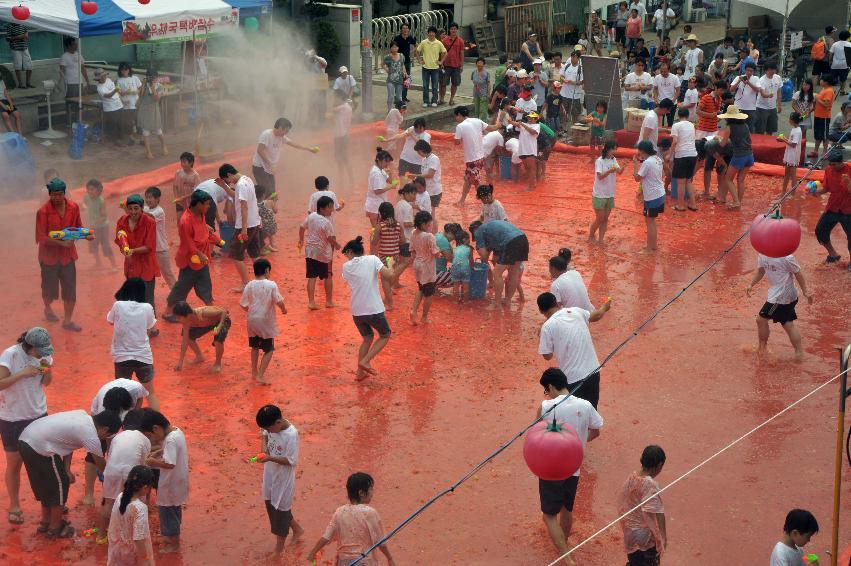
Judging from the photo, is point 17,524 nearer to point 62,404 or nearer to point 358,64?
point 62,404

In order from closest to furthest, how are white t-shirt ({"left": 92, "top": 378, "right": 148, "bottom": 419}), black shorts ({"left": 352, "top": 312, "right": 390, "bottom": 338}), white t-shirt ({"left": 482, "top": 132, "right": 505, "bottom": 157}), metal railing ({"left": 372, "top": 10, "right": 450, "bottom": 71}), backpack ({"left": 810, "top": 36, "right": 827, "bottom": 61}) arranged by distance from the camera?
white t-shirt ({"left": 92, "top": 378, "right": 148, "bottom": 419}) → black shorts ({"left": 352, "top": 312, "right": 390, "bottom": 338}) → white t-shirt ({"left": 482, "top": 132, "right": 505, "bottom": 157}) → backpack ({"left": 810, "top": 36, "right": 827, "bottom": 61}) → metal railing ({"left": 372, "top": 10, "right": 450, "bottom": 71})

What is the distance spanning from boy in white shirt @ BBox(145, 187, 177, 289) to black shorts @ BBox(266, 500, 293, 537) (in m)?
5.18

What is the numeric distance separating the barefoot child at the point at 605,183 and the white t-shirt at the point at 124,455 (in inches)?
341

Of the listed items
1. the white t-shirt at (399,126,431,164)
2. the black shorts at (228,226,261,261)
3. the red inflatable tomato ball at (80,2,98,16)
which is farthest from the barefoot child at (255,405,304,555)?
the red inflatable tomato ball at (80,2,98,16)

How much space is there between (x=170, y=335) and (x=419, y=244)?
116 inches

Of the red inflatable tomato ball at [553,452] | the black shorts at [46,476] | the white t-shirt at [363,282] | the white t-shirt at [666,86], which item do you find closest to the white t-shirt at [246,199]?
the white t-shirt at [363,282]

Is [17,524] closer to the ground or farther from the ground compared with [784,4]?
closer to the ground

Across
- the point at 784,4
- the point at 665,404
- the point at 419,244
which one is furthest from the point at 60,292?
the point at 784,4

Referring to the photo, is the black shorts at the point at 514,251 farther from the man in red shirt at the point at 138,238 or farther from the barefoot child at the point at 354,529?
the barefoot child at the point at 354,529

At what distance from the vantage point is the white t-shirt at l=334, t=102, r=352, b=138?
709 inches

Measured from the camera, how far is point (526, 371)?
11.4 m

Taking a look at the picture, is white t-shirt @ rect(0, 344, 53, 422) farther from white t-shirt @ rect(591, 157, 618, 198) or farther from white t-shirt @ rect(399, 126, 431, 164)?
white t-shirt @ rect(399, 126, 431, 164)

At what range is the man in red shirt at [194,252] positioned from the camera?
11.7 m

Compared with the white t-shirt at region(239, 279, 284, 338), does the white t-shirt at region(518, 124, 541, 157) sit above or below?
above
